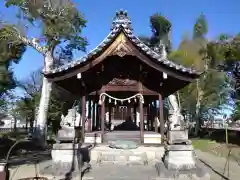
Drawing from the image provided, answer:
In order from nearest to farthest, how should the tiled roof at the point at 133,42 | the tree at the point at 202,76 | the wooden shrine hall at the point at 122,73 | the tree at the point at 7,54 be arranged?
the tiled roof at the point at 133,42 < the wooden shrine hall at the point at 122,73 < the tree at the point at 7,54 < the tree at the point at 202,76

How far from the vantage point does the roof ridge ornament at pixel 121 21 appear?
1155 centimetres

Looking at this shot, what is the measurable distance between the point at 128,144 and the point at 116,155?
0.73 meters

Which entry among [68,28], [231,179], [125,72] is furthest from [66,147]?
[68,28]

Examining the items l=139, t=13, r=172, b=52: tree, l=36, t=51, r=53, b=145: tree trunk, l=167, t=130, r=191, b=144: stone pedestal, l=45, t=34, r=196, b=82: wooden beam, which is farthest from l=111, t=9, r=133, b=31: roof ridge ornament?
l=139, t=13, r=172, b=52: tree

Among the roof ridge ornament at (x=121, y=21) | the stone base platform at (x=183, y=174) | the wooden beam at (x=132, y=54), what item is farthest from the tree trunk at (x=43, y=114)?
the stone base platform at (x=183, y=174)

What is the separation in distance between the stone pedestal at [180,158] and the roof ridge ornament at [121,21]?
5559 millimetres

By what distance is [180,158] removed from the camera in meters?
10.2

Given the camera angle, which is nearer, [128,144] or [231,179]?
[231,179]

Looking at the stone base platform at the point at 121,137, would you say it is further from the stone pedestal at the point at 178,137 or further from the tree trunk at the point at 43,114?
the tree trunk at the point at 43,114

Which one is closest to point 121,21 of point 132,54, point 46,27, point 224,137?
point 132,54

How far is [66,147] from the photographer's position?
1038cm

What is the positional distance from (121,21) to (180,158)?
636cm

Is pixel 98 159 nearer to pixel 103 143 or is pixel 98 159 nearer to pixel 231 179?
pixel 103 143

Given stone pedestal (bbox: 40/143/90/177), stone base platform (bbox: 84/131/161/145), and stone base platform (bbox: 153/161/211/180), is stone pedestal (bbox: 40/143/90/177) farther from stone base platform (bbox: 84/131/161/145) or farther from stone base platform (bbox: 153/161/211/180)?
stone base platform (bbox: 153/161/211/180)
